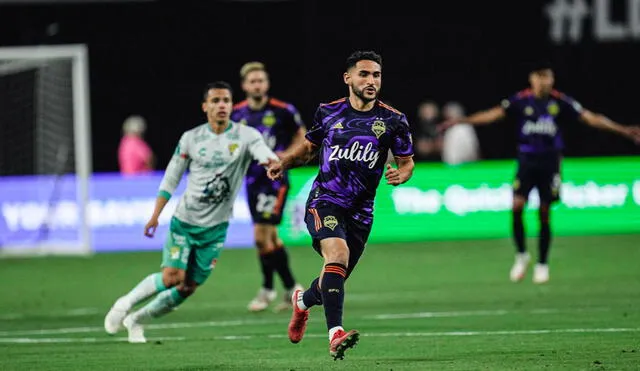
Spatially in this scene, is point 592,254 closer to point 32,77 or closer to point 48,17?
point 32,77

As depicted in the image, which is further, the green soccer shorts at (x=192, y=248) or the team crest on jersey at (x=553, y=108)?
the team crest on jersey at (x=553, y=108)

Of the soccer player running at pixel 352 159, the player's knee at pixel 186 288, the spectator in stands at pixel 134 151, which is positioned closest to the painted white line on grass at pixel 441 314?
the player's knee at pixel 186 288

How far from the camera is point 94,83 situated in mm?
25750

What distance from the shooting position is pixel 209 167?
475 inches

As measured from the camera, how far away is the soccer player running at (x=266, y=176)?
1452cm

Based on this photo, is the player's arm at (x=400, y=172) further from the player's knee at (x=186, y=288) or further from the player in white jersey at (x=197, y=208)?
the player's knee at (x=186, y=288)

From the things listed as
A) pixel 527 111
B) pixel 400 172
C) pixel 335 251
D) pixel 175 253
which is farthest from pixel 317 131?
pixel 527 111

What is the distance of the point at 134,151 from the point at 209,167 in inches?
479

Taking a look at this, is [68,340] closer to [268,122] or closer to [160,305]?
[160,305]

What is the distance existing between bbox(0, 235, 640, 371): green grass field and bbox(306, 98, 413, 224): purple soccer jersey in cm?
123

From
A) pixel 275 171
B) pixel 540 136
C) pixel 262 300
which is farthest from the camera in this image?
pixel 540 136

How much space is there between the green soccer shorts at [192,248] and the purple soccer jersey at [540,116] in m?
5.60

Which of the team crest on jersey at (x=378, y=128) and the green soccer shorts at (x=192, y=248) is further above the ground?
the team crest on jersey at (x=378, y=128)

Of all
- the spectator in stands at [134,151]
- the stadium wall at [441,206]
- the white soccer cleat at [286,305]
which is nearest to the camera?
the white soccer cleat at [286,305]
